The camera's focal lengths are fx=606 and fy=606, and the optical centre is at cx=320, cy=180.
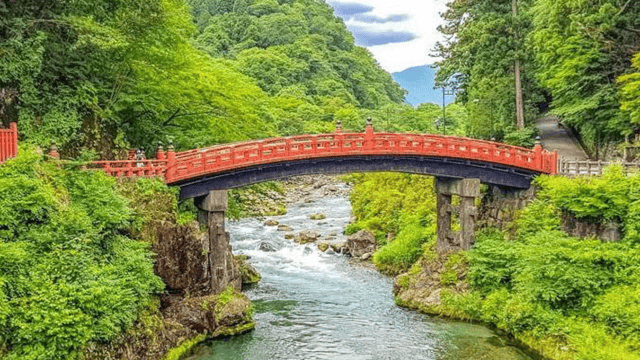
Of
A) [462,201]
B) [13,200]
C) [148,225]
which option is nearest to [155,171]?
[148,225]

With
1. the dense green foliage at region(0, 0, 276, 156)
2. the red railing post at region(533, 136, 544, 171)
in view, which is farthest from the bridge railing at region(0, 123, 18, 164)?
the red railing post at region(533, 136, 544, 171)

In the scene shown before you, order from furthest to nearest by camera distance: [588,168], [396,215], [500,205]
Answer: [396,215] → [500,205] → [588,168]

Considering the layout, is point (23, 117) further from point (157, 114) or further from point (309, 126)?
point (309, 126)

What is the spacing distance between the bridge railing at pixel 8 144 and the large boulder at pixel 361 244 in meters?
23.3

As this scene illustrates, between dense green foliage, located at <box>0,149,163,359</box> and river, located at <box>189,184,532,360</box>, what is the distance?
4.33 meters

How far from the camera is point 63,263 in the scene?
57.9ft

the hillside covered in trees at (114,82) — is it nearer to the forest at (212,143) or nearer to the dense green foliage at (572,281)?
the forest at (212,143)

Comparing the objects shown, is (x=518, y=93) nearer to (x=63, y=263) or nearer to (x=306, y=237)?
(x=306, y=237)

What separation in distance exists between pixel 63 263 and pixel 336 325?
11.8 metres

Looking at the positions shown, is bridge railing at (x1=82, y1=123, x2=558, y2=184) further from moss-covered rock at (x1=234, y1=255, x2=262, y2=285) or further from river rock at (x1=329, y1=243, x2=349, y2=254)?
river rock at (x1=329, y1=243, x2=349, y2=254)

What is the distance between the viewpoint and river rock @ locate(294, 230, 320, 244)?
4209cm

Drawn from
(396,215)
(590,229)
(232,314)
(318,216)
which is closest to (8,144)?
(232,314)

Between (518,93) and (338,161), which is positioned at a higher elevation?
(518,93)

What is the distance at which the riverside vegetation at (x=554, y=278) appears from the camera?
20.9m
